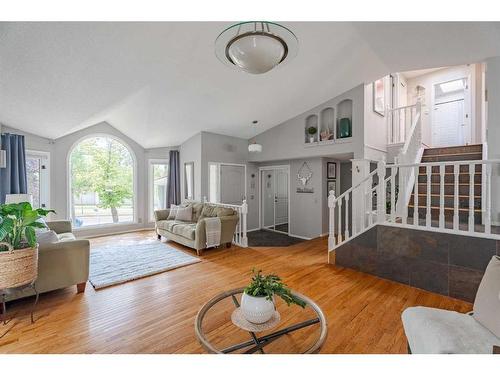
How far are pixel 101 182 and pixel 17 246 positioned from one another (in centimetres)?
398

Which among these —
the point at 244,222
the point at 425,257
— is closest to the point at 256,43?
the point at 425,257

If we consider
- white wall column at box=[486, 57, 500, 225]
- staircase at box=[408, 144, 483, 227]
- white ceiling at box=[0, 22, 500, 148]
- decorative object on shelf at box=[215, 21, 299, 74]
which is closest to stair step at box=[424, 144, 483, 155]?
staircase at box=[408, 144, 483, 227]

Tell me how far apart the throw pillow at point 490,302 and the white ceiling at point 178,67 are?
9.16 ft

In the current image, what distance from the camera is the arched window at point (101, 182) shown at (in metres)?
5.30

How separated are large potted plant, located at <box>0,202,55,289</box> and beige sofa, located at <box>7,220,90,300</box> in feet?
1.08

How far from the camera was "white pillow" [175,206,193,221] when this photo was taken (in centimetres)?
489

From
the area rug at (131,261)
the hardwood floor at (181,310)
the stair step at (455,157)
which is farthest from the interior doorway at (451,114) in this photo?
the area rug at (131,261)

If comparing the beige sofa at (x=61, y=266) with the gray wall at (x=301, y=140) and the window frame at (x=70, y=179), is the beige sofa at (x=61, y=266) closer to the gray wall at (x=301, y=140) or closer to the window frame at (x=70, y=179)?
the window frame at (x=70, y=179)

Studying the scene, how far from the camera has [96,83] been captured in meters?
3.03

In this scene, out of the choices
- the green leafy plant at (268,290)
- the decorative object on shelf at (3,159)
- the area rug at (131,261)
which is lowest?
Answer: the area rug at (131,261)

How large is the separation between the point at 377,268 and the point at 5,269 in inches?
155
